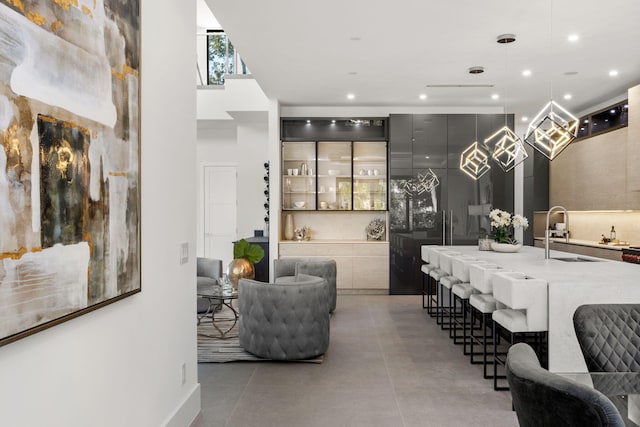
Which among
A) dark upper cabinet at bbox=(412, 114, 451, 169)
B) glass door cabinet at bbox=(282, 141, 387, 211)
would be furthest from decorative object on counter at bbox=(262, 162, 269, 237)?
dark upper cabinet at bbox=(412, 114, 451, 169)

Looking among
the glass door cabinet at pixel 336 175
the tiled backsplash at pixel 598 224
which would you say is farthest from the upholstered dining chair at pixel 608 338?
the glass door cabinet at pixel 336 175

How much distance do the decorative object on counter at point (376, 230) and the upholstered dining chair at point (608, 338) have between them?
18.7 feet

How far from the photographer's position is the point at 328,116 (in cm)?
776

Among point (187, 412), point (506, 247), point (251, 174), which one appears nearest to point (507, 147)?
point (506, 247)

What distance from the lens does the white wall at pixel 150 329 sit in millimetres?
1507

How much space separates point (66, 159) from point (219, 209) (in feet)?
25.1

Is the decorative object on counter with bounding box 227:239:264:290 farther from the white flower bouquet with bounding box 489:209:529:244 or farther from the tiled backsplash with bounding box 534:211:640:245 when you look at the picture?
the tiled backsplash with bounding box 534:211:640:245

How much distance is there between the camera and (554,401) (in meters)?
1.18

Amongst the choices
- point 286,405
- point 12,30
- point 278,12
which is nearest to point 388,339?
point 286,405

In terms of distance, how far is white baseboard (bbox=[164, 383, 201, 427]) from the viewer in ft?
8.63

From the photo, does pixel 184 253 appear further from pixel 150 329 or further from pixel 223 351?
pixel 223 351

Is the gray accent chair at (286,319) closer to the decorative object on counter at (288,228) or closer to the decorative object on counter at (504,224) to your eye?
the decorative object on counter at (504,224)

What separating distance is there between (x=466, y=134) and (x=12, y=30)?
702 cm

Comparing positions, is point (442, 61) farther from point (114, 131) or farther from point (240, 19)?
point (114, 131)
